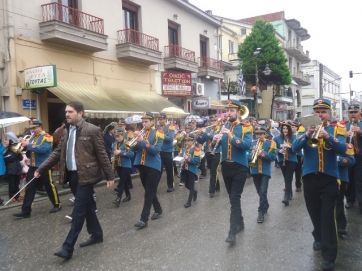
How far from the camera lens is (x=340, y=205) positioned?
5535 millimetres

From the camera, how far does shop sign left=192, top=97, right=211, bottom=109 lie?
22312mm

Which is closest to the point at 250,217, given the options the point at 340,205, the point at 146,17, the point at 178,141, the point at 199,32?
→ the point at 340,205

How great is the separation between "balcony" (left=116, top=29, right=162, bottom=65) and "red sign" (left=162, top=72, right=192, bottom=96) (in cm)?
160

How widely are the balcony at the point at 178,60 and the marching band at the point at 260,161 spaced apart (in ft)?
32.6

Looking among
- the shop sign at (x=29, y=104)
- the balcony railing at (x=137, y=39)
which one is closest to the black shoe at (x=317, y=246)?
the shop sign at (x=29, y=104)

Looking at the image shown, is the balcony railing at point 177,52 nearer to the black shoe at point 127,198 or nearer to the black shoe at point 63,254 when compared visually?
the black shoe at point 127,198

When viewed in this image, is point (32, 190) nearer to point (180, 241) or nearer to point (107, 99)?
point (180, 241)

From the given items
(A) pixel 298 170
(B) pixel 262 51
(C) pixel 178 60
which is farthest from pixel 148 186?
(B) pixel 262 51

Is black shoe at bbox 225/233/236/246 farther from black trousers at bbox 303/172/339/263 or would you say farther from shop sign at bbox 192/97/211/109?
shop sign at bbox 192/97/211/109

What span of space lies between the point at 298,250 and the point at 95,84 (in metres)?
12.2

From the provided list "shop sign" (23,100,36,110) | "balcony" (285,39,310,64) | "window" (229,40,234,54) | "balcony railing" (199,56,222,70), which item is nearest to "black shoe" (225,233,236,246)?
"shop sign" (23,100,36,110)

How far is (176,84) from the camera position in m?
20.5

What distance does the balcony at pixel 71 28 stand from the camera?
12812 millimetres

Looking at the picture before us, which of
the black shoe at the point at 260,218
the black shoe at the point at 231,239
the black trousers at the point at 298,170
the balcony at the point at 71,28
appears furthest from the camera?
the balcony at the point at 71,28
